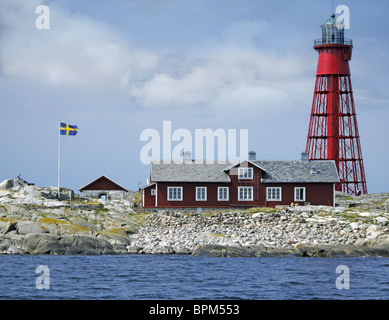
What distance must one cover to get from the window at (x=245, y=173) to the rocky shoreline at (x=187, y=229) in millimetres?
3361

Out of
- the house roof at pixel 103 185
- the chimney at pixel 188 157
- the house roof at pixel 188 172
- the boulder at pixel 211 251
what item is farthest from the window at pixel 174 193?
the boulder at pixel 211 251

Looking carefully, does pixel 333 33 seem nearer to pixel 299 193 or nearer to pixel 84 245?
pixel 299 193

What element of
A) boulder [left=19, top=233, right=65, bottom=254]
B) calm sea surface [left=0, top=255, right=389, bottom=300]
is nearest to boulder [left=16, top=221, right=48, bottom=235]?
boulder [left=19, top=233, right=65, bottom=254]

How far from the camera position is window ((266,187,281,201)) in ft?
177

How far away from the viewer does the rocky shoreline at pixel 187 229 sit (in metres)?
40.4

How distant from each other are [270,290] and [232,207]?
25306 millimetres

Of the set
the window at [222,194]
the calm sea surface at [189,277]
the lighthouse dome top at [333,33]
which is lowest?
the calm sea surface at [189,277]

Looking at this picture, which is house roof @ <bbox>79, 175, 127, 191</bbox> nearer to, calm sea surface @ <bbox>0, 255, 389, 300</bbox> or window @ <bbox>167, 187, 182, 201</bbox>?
window @ <bbox>167, 187, 182, 201</bbox>

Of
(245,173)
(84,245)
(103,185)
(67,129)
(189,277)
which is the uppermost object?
(67,129)

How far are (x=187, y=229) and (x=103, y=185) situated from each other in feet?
57.8

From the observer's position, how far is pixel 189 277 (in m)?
31.3

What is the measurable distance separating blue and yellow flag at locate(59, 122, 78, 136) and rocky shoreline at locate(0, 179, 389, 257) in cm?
499

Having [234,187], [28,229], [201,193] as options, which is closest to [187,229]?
[201,193]

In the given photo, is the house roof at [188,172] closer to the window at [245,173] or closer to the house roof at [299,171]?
the window at [245,173]
